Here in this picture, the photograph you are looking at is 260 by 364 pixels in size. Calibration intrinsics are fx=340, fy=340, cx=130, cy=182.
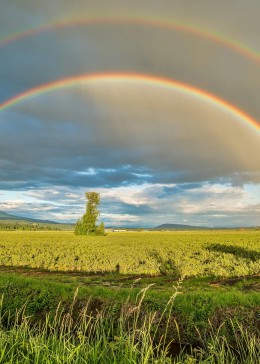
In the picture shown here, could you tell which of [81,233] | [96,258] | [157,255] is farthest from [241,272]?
[81,233]

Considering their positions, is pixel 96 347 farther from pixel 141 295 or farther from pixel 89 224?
pixel 89 224

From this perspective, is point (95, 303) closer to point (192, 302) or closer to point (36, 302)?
point (36, 302)

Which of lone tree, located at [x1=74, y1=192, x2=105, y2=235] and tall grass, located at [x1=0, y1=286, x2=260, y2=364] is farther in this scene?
lone tree, located at [x1=74, y1=192, x2=105, y2=235]

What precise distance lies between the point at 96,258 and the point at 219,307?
18.7m

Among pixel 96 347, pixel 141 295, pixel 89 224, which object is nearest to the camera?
pixel 96 347

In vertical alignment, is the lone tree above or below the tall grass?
above

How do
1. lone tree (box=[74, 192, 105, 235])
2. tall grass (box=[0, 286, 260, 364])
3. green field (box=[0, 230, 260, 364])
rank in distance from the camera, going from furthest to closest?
lone tree (box=[74, 192, 105, 235])
green field (box=[0, 230, 260, 364])
tall grass (box=[0, 286, 260, 364])

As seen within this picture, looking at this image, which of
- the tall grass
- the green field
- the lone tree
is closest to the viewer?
the tall grass

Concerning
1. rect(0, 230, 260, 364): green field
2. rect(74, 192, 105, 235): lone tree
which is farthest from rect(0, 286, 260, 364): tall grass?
rect(74, 192, 105, 235): lone tree

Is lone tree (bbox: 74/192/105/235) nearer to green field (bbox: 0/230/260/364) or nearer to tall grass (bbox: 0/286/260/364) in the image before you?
green field (bbox: 0/230/260/364)

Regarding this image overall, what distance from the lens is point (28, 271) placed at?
1096 inches

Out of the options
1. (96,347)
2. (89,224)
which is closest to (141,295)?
(96,347)

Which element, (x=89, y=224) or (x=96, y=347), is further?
(x=89, y=224)

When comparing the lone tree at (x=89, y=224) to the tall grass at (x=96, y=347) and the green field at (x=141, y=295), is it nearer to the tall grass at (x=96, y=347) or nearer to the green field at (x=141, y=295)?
the green field at (x=141, y=295)
